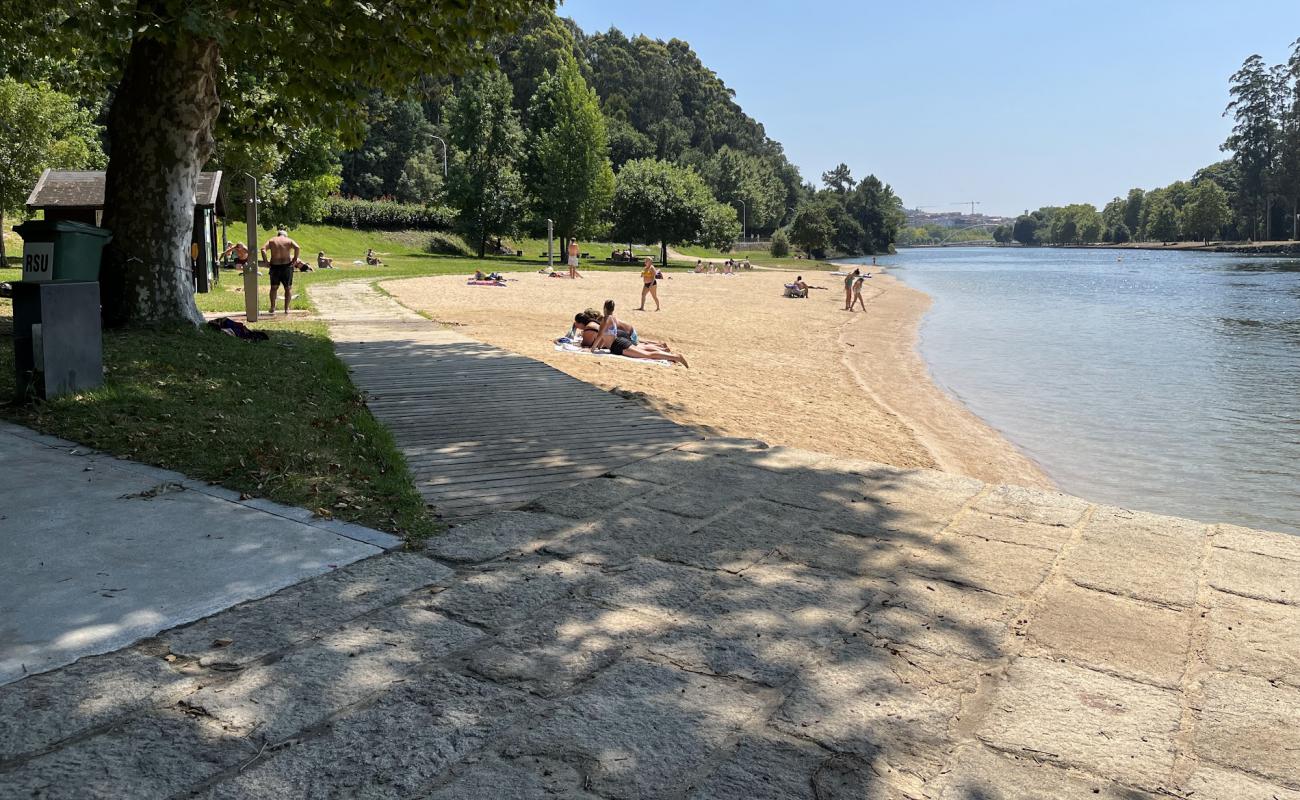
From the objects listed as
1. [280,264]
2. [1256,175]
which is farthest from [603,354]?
[1256,175]

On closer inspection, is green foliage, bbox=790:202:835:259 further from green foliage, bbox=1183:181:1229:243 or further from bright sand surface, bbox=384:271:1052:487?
bright sand surface, bbox=384:271:1052:487

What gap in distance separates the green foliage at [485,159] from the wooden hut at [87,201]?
34648mm

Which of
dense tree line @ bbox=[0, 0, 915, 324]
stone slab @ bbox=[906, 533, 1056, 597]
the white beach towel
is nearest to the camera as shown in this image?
stone slab @ bbox=[906, 533, 1056, 597]

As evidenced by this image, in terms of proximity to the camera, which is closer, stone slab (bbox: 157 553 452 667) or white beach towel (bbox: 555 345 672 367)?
stone slab (bbox: 157 553 452 667)

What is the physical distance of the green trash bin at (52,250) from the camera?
7203 mm

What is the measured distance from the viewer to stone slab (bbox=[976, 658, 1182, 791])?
10.2 feet

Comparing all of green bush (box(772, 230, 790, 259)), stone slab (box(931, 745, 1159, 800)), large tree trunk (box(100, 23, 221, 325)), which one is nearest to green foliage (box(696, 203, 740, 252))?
green bush (box(772, 230, 790, 259))

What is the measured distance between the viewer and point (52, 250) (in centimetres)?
724

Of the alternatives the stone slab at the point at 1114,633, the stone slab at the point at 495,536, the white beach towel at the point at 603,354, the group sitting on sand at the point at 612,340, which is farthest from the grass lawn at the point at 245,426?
the group sitting on sand at the point at 612,340

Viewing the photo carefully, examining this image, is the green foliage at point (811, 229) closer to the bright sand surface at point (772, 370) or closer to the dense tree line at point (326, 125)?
the dense tree line at point (326, 125)

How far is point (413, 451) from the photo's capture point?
6.94 metres

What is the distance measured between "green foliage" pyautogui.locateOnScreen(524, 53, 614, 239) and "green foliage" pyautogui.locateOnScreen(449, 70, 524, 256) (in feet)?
4.91

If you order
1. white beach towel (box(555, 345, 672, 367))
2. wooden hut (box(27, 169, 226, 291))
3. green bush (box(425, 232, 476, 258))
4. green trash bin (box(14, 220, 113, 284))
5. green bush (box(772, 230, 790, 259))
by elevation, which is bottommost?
white beach towel (box(555, 345, 672, 367))

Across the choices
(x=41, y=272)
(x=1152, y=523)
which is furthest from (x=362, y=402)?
(x=1152, y=523)
